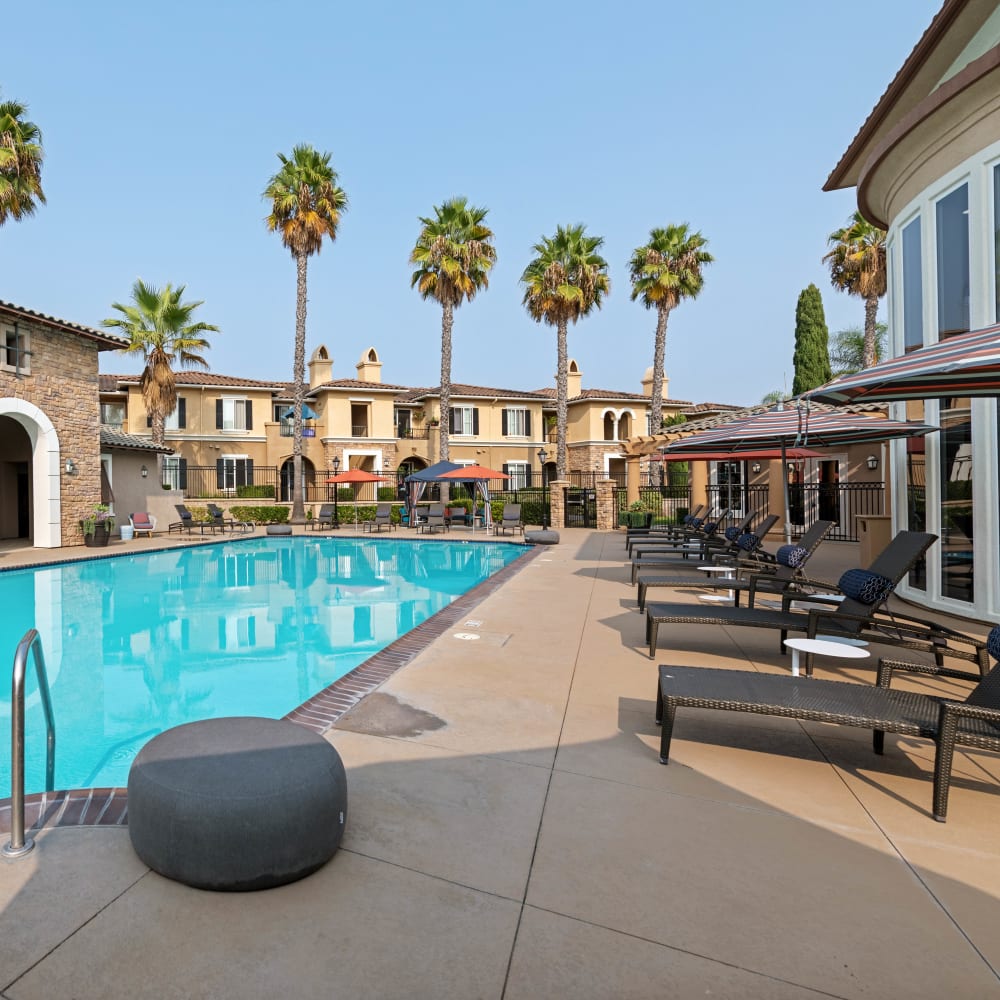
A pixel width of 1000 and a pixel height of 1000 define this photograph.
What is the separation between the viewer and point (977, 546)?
23.5 ft

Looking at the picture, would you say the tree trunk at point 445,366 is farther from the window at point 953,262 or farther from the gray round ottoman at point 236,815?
the gray round ottoman at point 236,815

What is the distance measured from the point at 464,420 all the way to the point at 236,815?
1389 inches

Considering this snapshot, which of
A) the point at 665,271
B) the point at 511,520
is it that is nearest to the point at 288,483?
the point at 511,520

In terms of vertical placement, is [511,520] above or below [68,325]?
below

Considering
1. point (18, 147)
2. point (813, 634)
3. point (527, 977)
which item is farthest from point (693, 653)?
point (18, 147)

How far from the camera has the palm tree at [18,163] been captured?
60.5 ft

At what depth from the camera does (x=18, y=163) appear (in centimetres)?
1869

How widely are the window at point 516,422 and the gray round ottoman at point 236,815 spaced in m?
35.8

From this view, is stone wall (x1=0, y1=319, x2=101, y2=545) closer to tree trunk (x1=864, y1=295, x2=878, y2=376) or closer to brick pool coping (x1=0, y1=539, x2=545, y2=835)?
brick pool coping (x1=0, y1=539, x2=545, y2=835)

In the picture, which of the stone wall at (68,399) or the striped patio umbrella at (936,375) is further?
the stone wall at (68,399)

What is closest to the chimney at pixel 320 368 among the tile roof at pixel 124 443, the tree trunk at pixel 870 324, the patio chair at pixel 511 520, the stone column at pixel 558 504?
the tile roof at pixel 124 443

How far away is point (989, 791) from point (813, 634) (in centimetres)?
190

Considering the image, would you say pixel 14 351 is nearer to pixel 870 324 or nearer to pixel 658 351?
pixel 658 351

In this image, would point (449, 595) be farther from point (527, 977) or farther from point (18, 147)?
point (18, 147)
